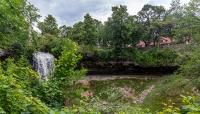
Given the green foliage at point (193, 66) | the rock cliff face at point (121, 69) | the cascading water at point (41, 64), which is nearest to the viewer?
the green foliage at point (193, 66)

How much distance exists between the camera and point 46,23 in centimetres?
4219

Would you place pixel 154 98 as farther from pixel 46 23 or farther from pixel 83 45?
pixel 46 23

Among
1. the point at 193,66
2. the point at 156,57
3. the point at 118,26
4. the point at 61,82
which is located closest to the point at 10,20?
the point at 61,82

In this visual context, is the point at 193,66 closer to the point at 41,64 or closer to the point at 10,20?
the point at 10,20

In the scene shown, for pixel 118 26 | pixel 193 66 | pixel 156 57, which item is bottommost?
pixel 193 66

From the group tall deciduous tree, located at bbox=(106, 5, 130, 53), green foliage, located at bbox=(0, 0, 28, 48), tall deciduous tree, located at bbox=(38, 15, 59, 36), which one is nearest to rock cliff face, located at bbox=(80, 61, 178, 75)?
tall deciduous tree, located at bbox=(106, 5, 130, 53)

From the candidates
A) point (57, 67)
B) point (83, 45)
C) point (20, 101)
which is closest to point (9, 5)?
point (57, 67)

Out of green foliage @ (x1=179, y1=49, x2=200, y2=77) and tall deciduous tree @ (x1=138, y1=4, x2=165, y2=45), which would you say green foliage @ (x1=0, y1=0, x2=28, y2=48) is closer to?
green foliage @ (x1=179, y1=49, x2=200, y2=77)

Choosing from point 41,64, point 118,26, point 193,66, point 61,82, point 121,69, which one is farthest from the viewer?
point 121,69

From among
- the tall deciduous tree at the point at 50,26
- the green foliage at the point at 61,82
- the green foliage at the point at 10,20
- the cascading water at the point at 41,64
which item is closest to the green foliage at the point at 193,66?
the green foliage at the point at 10,20

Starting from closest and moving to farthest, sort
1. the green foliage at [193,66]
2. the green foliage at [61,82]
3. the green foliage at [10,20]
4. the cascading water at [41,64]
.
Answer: the green foliage at [61,82] → the green foliage at [10,20] → the green foliage at [193,66] → the cascading water at [41,64]

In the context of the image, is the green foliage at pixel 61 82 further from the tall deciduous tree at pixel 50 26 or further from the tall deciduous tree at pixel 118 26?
the tall deciduous tree at pixel 50 26

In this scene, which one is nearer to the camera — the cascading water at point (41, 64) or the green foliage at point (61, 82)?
the green foliage at point (61, 82)

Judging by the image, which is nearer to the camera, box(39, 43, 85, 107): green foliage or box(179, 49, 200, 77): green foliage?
box(39, 43, 85, 107): green foliage
